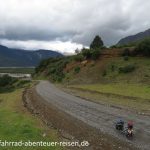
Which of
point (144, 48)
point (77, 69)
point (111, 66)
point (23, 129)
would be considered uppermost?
point (144, 48)

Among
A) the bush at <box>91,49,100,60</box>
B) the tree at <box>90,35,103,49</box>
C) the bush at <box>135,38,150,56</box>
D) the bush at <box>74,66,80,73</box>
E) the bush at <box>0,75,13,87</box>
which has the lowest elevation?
the bush at <box>0,75,13,87</box>

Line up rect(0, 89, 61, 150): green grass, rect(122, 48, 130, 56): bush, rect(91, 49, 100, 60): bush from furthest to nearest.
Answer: rect(91, 49, 100, 60): bush < rect(122, 48, 130, 56): bush < rect(0, 89, 61, 150): green grass

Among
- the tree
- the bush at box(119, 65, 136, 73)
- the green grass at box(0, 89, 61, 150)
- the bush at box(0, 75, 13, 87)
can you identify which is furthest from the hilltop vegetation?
the green grass at box(0, 89, 61, 150)

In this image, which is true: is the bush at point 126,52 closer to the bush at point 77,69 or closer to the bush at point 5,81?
the bush at point 77,69

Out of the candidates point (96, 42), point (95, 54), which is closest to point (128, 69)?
point (95, 54)

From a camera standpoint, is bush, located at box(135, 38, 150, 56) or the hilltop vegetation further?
bush, located at box(135, 38, 150, 56)

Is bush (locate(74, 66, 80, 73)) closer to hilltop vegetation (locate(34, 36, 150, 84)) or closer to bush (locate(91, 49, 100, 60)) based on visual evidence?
hilltop vegetation (locate(34, 36, 150, 84))

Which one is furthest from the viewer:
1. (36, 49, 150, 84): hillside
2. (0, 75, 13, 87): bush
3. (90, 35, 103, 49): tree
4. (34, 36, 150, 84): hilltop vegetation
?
(90, 35, 103, 49): tree

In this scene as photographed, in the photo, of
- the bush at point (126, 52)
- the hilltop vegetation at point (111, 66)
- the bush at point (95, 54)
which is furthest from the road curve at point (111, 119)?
the bush at point (95, 54)

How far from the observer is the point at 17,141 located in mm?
23172

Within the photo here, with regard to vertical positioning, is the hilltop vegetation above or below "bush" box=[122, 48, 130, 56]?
below

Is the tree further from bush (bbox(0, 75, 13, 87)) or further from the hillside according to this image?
bush (bbox(0, 75, 13, 87))

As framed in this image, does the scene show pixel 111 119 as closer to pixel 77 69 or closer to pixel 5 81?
pixel 77 69

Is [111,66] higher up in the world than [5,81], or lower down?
higher up
